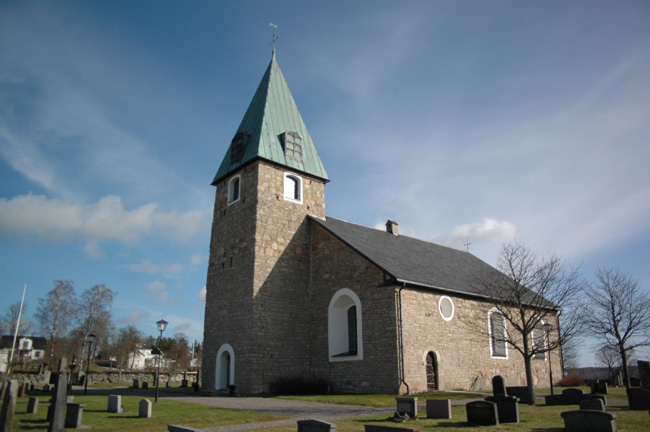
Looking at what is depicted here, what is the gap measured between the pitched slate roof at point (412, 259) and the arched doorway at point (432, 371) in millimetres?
3302

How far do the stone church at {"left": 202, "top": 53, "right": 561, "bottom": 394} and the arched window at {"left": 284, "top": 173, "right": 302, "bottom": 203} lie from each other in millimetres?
72

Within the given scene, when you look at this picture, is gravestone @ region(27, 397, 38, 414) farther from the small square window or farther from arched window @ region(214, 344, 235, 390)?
the small square window

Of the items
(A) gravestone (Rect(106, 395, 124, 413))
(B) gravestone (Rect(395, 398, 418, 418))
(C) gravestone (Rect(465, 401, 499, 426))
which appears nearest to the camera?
(C) gravestone (Rect(465, 401, 499, 426))

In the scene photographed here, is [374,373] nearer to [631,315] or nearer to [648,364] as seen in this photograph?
[648,364]

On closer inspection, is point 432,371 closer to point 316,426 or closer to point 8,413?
point 316,426

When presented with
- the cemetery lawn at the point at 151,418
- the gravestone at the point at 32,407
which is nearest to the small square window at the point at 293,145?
the cemetery lawn at the point at 151,418

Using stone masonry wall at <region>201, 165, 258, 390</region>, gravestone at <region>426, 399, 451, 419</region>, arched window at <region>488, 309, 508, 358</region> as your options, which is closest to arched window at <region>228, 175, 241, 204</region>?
stone masonry wall at <region>201, 165, 258, 390</region>

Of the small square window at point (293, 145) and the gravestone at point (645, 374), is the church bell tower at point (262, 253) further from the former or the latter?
the gravestone at point (645, 374)

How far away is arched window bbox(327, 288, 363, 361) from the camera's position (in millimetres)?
22531

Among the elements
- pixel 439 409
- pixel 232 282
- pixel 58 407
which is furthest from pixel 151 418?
pixel 232 282

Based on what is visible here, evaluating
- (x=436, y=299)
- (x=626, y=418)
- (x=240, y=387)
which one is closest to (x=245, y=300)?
(x=240, y=387)

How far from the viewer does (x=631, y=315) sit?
1062 inches

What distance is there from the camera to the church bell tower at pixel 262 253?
22297mm

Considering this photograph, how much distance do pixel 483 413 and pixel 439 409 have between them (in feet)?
5.11
